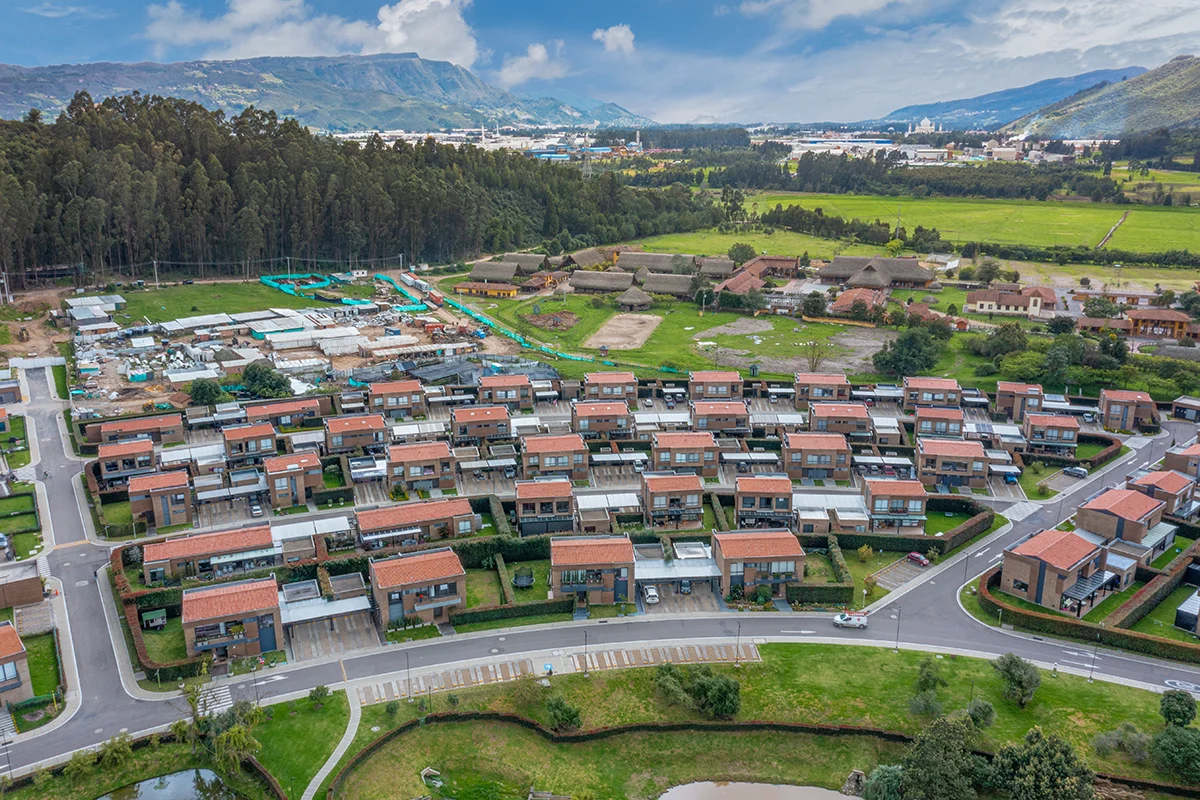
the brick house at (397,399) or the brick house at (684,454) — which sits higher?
the brick house at (397,399)

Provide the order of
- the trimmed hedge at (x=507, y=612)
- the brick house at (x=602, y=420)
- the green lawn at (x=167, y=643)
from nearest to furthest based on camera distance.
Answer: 1. the green lawn at (x=167, y=643)
2. the trimmed hedge at (x=507, y=612)
3. the brick house at (x=602, y=420)

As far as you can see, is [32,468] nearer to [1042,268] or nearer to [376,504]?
[376,504]

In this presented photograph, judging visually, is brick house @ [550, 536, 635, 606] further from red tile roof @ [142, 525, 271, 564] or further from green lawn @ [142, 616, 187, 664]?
green lawn @ [142, 616, 187, 664]

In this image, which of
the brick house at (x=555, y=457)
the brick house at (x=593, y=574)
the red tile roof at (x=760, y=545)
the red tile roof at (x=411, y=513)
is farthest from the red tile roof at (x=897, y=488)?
the red tile roof at (x=411, y=513)

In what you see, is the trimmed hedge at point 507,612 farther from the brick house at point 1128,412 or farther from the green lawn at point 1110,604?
the brick house at point 1128,412

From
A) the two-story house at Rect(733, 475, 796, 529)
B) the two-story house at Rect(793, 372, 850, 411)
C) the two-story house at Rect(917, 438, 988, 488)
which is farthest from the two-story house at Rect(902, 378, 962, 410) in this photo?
the two-story house at Rect(733, 475, 796, 529)

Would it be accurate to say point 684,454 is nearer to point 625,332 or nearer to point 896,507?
point 896,507

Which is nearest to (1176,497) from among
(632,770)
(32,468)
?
(632,770)
